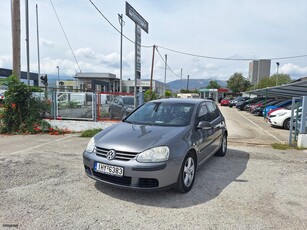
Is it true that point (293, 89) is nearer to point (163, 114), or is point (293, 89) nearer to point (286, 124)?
point (286, 124)

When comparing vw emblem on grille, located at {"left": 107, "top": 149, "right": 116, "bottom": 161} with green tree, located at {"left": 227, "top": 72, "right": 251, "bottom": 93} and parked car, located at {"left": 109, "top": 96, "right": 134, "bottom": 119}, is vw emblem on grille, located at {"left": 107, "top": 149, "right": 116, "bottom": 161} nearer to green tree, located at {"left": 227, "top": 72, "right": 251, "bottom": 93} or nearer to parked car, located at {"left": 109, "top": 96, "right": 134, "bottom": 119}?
parked car, located at {"left": 109, "top": 96, "right": 134, "bottom": 119}

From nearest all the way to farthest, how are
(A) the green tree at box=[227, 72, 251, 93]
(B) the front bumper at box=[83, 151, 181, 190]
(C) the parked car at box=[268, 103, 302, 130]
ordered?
(B) the front bumper at box=[83, 151, 181, 190] < (C) the parked car at box=[268, 103, 302, 130] < (A) the green tree at box=[227, 72, 251, 93]

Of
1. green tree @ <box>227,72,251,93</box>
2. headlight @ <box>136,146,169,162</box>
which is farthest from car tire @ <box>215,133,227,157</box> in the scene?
green tree @ <box>227,72,251,93</box>

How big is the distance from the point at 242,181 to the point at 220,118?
1975 mm

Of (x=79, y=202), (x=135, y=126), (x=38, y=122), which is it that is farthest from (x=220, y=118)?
(x=38, y=122)

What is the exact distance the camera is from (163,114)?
4.72 meters

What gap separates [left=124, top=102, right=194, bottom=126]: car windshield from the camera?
173 inches

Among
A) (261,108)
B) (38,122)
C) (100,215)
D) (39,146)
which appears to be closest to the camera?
(100,215)

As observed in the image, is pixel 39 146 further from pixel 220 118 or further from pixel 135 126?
pixel 220 118

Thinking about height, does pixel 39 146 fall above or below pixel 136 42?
below

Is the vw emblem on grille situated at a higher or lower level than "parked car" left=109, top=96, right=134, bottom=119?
lower

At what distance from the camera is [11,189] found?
3.92 meters

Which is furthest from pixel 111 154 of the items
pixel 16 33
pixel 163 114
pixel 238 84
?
pixel 238 84

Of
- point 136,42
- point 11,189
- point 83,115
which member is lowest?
point 11,189
